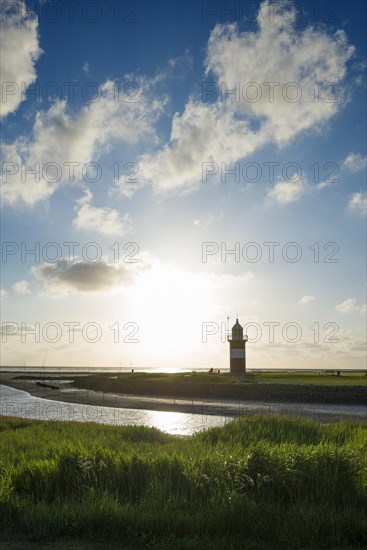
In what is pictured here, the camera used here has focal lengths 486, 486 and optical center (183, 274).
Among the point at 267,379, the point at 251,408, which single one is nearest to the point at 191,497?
the point at 251,408

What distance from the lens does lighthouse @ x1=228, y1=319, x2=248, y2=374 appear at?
2876 inches

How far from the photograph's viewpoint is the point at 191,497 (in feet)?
28.3

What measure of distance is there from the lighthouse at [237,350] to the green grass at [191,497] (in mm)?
60750

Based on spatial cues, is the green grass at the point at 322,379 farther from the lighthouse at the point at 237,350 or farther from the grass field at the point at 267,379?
the lighthouse at the point at 237,350

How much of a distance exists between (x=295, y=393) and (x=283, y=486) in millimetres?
36510

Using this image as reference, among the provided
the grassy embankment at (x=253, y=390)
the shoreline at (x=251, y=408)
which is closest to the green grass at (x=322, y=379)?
the grassy embankment at (x=253, y=390)

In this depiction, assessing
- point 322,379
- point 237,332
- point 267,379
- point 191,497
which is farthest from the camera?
point 237,332

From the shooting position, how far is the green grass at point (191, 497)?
738 centimetres

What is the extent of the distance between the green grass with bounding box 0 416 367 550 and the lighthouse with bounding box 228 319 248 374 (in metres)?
60.7

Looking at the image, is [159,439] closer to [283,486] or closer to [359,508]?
[283,486]

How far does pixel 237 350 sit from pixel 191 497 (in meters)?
66.2

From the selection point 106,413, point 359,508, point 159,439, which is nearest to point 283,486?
point 359,508

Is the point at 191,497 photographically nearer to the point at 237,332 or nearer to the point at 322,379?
the point at 322,379

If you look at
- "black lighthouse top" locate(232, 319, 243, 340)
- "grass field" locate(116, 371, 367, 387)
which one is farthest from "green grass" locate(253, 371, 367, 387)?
"black lighthouse top" locate(232, 319, 243, 340)
